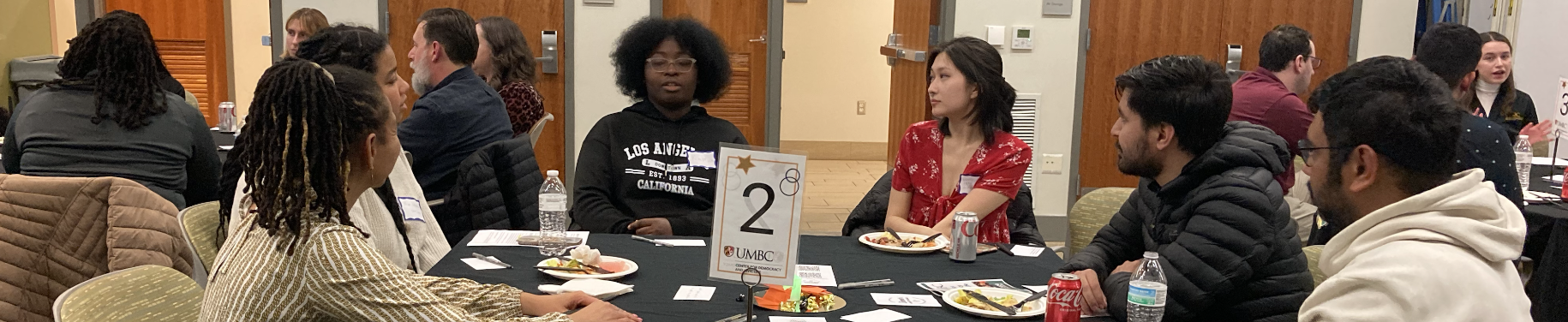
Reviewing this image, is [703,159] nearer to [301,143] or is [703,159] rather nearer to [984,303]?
[984,303]

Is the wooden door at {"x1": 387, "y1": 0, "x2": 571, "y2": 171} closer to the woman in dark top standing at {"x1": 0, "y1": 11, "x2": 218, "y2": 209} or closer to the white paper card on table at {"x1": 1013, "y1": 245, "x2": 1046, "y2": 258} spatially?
the woman in dark top standing at {"x1": 0, "y1": 11, "x2": 218, "y2": 209}

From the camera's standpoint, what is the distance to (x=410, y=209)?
2.73m

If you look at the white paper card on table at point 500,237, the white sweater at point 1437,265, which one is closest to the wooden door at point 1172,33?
the white paper card on table at point 500,237

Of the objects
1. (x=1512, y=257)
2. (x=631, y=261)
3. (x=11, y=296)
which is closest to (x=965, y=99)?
(x=631, y=261)

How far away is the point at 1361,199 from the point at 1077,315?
1.70ft

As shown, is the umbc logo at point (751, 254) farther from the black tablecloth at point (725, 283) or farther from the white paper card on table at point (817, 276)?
the white paper card on table at point (817, 276)

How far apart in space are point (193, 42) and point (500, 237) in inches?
256

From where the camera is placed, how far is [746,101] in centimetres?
682

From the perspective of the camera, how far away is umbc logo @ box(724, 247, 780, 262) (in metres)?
1.85

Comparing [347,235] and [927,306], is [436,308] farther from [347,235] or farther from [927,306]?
[927,306]

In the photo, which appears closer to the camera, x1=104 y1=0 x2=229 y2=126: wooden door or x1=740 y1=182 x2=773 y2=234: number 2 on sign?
x1=740 y1=182 x2=773 y2=234: number 2 on sign

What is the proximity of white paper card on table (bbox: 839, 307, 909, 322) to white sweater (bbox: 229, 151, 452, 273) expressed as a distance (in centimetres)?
107

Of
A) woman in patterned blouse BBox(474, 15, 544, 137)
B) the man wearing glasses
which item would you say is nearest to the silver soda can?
the man wearing glasses

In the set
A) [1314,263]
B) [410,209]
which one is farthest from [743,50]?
[1314,263]
